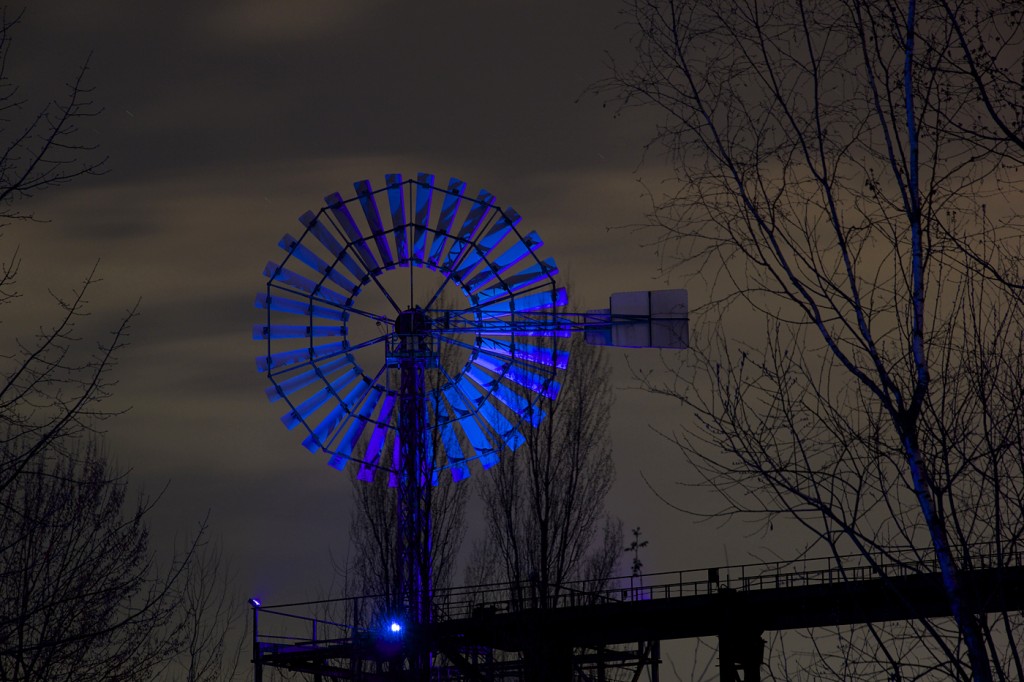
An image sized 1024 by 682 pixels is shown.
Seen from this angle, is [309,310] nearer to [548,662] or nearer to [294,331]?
[294,331]

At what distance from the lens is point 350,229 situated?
25.5 meters

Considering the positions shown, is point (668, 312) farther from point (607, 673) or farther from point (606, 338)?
point (607, 673)

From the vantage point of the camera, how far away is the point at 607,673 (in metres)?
28.9

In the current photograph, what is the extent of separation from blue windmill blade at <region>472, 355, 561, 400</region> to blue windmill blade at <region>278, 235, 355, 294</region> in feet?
9.81

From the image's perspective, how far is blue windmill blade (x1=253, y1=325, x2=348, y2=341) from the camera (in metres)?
25.7

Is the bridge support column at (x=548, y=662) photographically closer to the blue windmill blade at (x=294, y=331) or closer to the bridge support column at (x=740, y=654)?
the bridge support column at (x=740, y=654)

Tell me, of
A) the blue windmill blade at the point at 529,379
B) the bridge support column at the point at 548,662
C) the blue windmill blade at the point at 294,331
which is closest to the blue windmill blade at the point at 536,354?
the blue windmill blade at the point at 529,379

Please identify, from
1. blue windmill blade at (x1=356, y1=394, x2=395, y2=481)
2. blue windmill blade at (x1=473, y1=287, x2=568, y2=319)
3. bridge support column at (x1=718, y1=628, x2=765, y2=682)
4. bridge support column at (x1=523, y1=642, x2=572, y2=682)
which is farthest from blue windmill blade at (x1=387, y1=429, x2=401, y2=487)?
bridge support column at (x1=718, y1=628, x2=765, y2=682)

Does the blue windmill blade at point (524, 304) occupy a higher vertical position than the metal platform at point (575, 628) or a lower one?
higher

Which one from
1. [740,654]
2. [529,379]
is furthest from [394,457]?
[740,654]

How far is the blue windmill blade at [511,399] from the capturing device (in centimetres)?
2511

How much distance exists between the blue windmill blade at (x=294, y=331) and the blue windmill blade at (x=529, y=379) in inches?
112

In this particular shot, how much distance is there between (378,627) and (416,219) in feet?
24.4

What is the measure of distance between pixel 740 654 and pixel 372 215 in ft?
32.7
